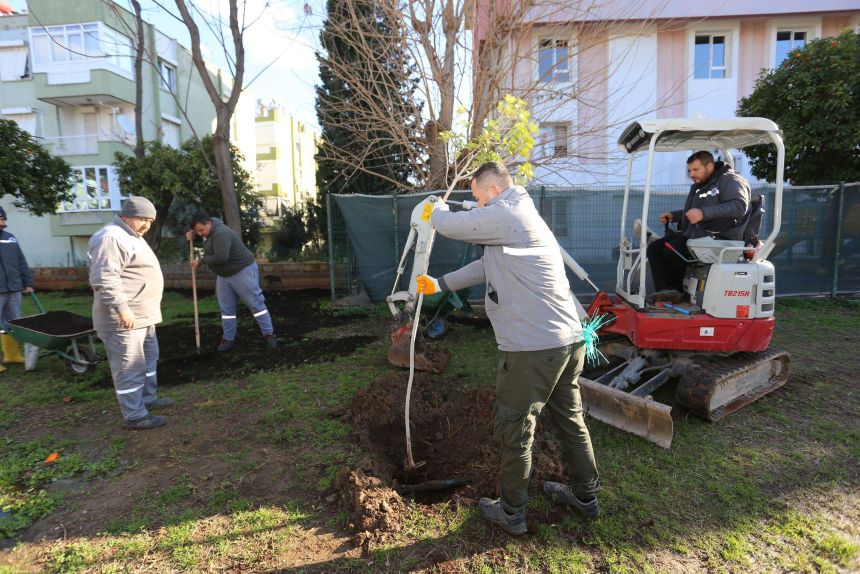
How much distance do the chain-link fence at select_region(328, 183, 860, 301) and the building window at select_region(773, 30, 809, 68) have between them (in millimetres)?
10913

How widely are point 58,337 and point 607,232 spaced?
7812 mm

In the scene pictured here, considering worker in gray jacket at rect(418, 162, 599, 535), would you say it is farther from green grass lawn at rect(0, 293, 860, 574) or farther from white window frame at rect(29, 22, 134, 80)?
white window frame at rect(29, 22, 134, 80)

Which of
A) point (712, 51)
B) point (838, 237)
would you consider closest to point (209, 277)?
point (838, 237)

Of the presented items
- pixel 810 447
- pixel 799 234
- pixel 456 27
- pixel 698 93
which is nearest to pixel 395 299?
pixel 810 447

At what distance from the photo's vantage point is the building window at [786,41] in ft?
52.3

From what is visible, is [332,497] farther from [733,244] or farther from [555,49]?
[555,49]

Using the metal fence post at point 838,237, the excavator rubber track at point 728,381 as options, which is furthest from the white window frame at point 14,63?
the metal fence post at point 838,237

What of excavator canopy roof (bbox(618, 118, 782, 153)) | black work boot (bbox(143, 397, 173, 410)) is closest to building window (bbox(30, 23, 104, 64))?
black work boot (bbox(143, 397, 173, 410))

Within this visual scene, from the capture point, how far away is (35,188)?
9.06m

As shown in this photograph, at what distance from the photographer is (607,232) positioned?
829 centimetres

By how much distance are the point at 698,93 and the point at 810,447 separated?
15.8 meters

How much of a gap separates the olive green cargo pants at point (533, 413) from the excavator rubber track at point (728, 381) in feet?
5.09

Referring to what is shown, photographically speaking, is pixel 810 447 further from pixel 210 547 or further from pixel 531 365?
pixel 210 547

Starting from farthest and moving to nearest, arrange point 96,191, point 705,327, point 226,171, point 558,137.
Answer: point 96,191 → point 226,171 → point 558,137 → point 705,327
